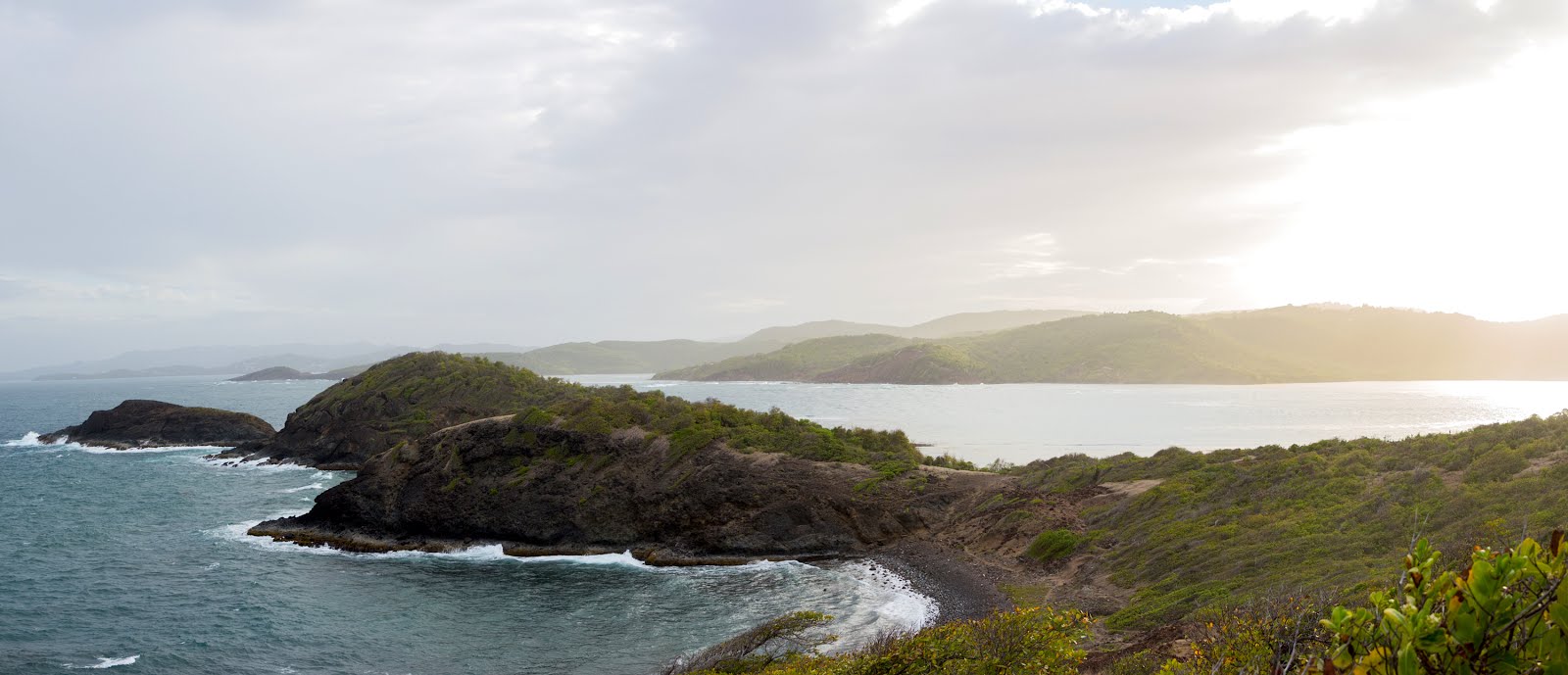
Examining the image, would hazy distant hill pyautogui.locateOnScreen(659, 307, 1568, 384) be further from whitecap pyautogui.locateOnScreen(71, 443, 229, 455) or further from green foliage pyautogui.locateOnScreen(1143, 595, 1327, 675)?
green foliage pyautogui.locateOnScreen(1143, 595, 1327, 675)

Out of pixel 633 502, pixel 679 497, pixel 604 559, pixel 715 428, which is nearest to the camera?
pixel 604 559

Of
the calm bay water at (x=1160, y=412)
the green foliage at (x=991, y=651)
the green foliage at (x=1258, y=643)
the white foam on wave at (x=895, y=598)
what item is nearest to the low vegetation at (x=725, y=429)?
the white foam on wave at (x=895, y=598)

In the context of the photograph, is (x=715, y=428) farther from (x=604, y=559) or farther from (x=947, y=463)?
(x=947, y=463)

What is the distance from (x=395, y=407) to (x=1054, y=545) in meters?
56.6

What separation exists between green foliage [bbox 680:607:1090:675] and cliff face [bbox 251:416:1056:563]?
70.1ft

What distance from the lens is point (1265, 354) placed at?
171250 mm

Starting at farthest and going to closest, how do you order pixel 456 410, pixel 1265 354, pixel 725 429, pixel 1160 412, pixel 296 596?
pixel 1265 354 < pixel 1160 412 < pixel 456 410 < pixel 725 429 < pixel 296 596

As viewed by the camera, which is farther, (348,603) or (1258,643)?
(348,603)

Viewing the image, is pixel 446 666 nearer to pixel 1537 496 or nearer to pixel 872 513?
pixel 872 513

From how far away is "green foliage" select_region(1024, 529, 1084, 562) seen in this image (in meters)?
29.8

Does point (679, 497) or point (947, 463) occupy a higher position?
point (947, 463)

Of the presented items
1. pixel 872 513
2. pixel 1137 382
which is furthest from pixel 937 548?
pixel 1137 382

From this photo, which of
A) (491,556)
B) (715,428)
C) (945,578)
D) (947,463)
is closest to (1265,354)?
(947,463)

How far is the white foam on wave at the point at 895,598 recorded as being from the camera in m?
25.9
